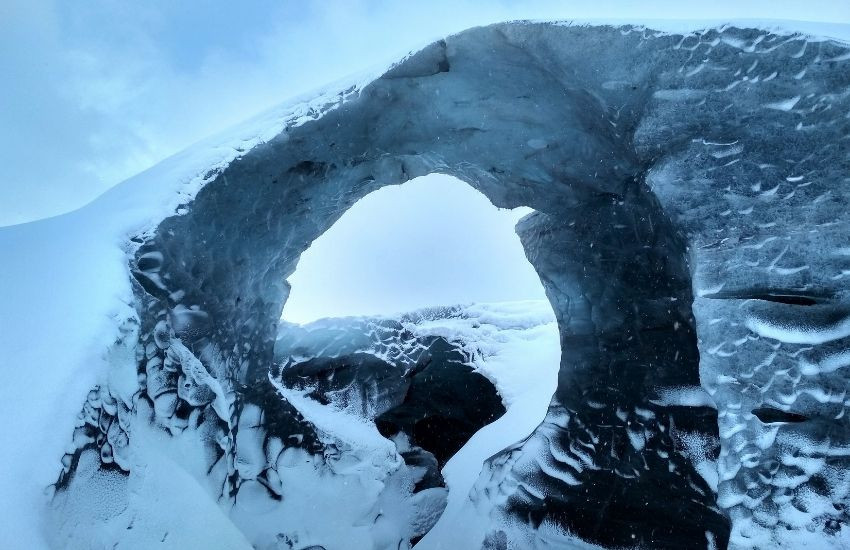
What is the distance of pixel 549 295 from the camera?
4277 millimetres

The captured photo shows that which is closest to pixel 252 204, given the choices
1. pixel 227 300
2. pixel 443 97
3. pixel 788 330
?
pixel 227 300

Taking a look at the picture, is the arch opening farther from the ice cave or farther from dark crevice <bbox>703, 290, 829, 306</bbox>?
dark crevice <bbox>703, 290, 829, 306</bbox>

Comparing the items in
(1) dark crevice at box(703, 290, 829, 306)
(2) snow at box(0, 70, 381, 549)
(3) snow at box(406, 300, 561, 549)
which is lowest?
(3) snow at box(406, 300, 561, 549)

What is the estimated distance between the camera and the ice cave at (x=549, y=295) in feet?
7.16

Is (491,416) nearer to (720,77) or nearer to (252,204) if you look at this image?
(252,204)

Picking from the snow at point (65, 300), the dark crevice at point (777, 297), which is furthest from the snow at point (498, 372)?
the snow at point (65, 300)

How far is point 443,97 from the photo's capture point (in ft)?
11.0

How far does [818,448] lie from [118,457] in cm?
291

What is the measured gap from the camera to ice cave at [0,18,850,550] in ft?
7.16

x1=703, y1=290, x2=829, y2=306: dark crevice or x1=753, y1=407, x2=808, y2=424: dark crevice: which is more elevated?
x1=703, y1=290, x2=829, y2=306: dark crevice

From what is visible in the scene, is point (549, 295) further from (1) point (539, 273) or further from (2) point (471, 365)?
(2) point (471, 365)

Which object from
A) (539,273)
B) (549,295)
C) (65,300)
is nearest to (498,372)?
(549,295)

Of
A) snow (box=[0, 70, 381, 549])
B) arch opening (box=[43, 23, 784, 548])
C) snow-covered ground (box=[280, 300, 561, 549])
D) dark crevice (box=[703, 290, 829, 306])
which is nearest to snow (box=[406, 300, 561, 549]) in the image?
snow-covered ground (box=[280, 300, 561, 549])

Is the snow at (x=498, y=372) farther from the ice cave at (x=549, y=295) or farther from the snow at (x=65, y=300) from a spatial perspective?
the snow at (x=65, y=300)
